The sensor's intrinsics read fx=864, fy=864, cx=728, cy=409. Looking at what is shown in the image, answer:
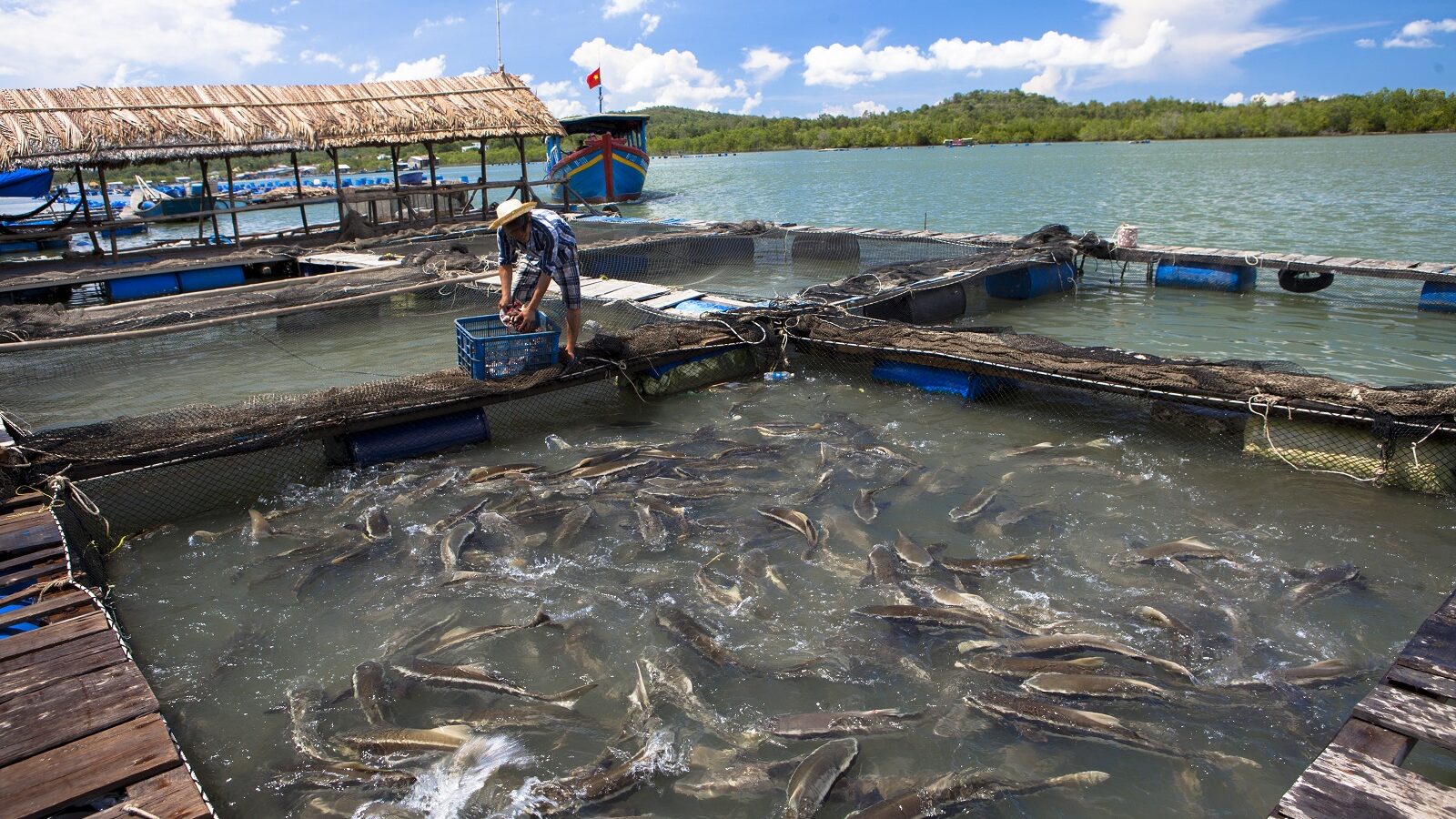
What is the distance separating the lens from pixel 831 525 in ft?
18.6

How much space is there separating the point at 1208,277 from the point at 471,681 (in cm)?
1357

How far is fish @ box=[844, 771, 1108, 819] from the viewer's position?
3188 millimetres

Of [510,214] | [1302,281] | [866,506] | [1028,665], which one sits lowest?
[1028,665]

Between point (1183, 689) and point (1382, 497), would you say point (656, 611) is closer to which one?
point (1183, 689)

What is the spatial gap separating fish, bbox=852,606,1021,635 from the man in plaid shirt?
169 inches

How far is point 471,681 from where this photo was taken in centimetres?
411

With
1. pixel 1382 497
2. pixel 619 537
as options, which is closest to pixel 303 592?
pixel 619 537

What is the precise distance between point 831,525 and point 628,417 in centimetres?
310

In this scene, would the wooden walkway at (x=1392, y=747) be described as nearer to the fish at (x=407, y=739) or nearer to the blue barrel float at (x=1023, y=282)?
the fish at (x=407, y=739)

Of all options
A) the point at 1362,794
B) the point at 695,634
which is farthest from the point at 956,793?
the point at 695,634

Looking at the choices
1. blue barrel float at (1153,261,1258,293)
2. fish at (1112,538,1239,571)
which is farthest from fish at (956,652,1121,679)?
blue barrel float at (1153,261,1258,293)

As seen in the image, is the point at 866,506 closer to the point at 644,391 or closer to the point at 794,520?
the point at 794,520

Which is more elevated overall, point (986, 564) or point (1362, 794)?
point (1362, 794)

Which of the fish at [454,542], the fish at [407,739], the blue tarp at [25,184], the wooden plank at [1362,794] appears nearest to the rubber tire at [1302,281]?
the wooden plank at [1362,794]
